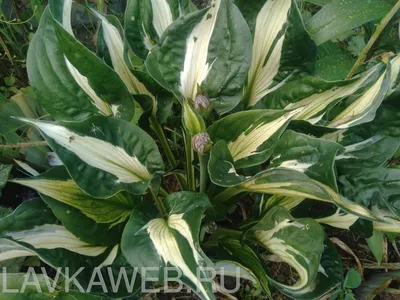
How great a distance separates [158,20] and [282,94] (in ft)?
0.85

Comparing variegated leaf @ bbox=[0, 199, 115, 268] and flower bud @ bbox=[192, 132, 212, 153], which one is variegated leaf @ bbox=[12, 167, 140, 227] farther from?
flower bud @ bbox=[192, 132, 212, 153]

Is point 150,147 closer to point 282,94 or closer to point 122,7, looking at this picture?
point 282,94

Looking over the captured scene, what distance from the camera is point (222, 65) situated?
71cm

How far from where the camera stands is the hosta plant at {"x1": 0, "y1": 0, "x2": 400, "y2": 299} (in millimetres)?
641

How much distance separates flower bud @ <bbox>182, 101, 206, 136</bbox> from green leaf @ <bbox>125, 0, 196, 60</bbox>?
199 millimetres

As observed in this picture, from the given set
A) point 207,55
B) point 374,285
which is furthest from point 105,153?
point 374,285

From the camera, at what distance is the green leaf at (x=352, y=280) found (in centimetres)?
95

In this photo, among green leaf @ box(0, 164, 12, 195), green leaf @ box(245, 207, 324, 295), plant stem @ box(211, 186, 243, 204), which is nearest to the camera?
green leaf @ box(245, 207, 324, 295)

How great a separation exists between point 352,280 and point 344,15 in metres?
0.53

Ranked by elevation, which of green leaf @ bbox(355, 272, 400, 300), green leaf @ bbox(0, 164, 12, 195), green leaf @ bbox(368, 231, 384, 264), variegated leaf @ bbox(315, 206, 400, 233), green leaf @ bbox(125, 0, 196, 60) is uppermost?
green leaf @ bbox(125, 0, 196, 60)

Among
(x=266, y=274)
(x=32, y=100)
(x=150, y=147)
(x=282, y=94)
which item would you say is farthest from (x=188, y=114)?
(x=32, y=100)

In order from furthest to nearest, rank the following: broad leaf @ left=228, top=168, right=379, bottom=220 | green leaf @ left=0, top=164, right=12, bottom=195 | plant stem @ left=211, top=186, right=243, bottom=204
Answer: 1. green leaf @ left=0, top=164, right=12, bottom=195
2. plant stem @ left=211, top=186, right=243, bottom=204
3. broad leaf @ left=228, top=168, right=379, bottom=220

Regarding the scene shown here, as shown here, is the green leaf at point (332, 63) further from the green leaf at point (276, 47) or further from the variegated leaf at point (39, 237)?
the variegated leaf at point (39, 237)

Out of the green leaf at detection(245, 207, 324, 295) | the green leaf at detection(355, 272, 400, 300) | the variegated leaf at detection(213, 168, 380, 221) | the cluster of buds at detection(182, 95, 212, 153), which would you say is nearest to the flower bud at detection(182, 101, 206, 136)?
the cluster of buds at detection(182, 95, 212, 153)
